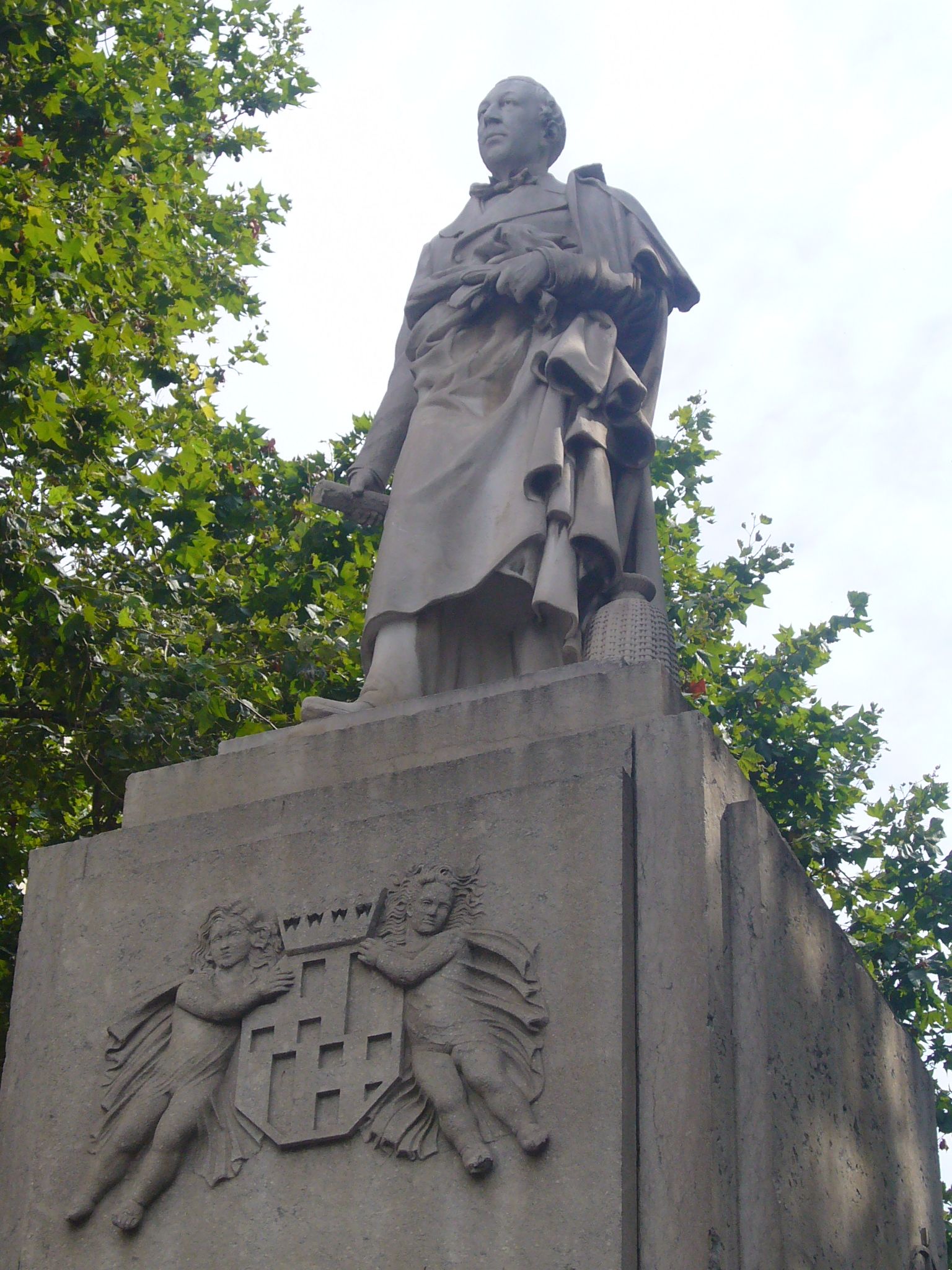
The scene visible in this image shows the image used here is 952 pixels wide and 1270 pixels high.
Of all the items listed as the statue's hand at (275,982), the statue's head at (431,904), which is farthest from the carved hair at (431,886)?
the statue's hand at (275,982)

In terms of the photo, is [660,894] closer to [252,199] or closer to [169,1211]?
[169,1211]

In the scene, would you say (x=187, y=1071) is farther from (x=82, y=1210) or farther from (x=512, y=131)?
(x=512, y=131)

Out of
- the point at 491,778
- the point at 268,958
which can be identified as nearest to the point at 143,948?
the point at 268,958

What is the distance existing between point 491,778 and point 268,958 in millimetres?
838

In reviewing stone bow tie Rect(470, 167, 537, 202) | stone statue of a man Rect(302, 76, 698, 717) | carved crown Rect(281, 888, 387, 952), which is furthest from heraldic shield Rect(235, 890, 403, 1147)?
stone bow tie Rect(470, 167, 537, 202)

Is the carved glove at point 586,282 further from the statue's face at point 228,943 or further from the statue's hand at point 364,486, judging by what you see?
the statue's face at point 228,943

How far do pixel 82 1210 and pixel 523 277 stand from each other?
3.51 meters

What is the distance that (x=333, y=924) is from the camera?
5.71 m

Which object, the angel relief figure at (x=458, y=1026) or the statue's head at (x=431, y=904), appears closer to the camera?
the angel relief figure at (x=458, y=1026)

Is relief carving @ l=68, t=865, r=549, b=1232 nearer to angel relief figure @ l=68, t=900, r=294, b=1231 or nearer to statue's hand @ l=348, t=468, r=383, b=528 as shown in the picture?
angel relief figure @ l=68, t=900, r=294, b=1231

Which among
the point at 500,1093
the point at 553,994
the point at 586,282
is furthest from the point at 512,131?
the point at 500,1093

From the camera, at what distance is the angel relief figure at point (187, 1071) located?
219 inches

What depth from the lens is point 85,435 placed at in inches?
488

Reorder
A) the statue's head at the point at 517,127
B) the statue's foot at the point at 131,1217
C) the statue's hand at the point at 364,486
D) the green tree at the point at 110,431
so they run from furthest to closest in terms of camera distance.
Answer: the green tree at the point at 110,431 → the statue's head at the point at 517,127 → the statue's hand at the point at 364,486 → the statue's foot at the point at 131,1217
